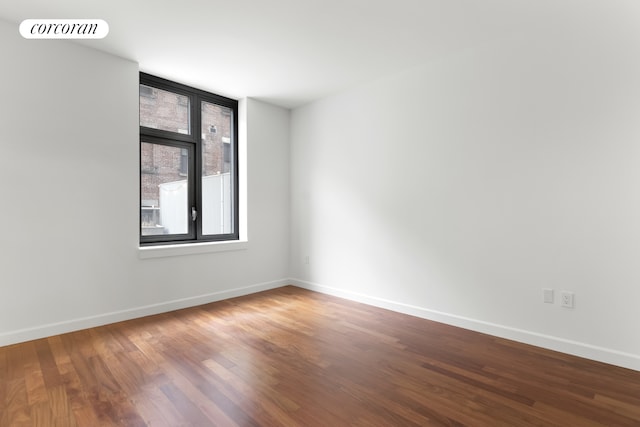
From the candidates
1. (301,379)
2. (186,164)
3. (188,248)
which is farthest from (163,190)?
(301,379)

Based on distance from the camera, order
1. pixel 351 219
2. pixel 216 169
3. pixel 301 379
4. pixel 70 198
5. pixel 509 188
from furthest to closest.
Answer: pixel 216 169
pixel 351 219
pixel 70 198
pixel 509 188
pixel 301 379

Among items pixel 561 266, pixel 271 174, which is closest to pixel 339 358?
pixel 561 266

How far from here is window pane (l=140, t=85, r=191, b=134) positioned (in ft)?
12.3

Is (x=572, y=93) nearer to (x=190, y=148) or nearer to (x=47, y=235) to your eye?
(x=190, y=148)

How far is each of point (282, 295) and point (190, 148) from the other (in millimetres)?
2231

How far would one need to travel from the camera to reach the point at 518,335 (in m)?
2.82

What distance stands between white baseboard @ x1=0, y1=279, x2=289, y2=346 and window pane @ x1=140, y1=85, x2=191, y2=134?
2.04 meters

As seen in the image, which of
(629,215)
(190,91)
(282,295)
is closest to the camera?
(629,215)

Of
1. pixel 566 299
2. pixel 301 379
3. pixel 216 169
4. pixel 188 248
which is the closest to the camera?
pixel 301 379

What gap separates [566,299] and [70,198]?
4.37 m

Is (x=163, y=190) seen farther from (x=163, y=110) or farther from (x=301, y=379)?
(x=301, y=379)

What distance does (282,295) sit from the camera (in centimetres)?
436

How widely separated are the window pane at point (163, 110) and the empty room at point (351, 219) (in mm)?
27

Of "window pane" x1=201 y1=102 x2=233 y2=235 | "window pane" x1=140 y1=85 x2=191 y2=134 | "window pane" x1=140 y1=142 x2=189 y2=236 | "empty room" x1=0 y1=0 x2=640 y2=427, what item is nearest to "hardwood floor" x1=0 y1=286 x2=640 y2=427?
"empty room" x1=0 y1=0 x2=640 y2=427
